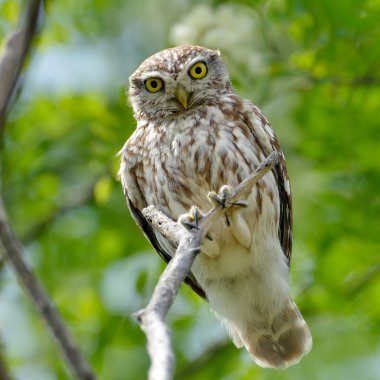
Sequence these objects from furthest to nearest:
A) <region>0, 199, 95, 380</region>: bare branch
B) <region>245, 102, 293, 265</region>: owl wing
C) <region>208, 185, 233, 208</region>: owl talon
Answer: <region>245, 102, 293, 265</region>: owl wing
<region>0, 199, 95, 380</region>: bare branch
<region>208, 185, 233, 208</region>: owl talon

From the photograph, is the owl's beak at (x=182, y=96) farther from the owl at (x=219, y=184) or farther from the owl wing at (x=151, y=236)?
the owl wing at (x=151, y=236)

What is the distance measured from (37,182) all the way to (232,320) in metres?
2.26

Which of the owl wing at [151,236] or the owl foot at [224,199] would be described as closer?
the owl foot at [224,199]

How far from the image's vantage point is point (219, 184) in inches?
186

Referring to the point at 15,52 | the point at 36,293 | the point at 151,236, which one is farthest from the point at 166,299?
the point at 151,236

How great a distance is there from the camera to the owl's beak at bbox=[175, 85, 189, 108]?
16.7 feet

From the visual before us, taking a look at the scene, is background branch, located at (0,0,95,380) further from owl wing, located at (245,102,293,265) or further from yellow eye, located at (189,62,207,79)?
yellow eye, located at (189,62,207,79)

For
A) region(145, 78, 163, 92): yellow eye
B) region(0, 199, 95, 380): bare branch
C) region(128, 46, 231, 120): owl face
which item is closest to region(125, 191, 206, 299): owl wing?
region(128, 46, 231, 120): owl face

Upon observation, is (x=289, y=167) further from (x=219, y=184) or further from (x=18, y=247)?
(x=18, y=247)

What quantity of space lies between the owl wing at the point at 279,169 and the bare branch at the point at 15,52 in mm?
1776

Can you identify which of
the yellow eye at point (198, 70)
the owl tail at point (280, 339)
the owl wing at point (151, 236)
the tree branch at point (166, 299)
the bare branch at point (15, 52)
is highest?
the bare branch at point (15, 52)

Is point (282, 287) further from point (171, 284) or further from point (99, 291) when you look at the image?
point (171, 284)

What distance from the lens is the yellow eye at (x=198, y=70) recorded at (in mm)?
5301

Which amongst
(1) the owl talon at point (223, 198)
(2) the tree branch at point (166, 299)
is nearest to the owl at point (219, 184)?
(1) the owl talon at point (223, 198)
